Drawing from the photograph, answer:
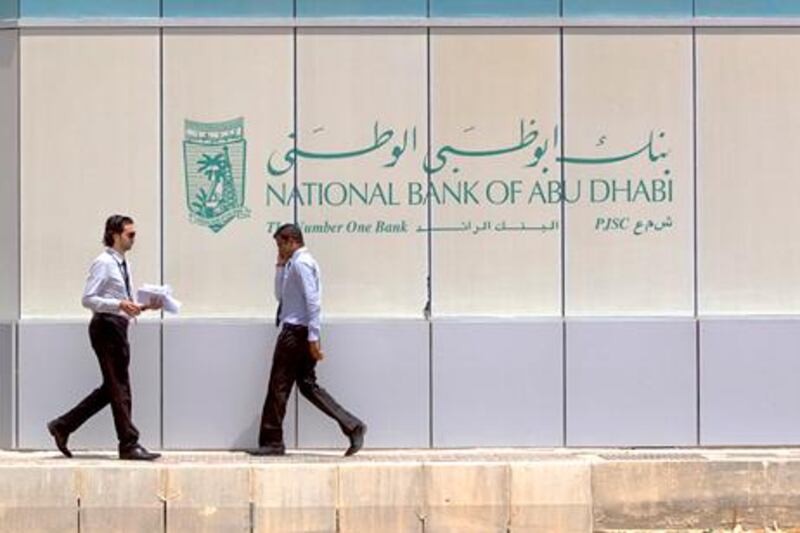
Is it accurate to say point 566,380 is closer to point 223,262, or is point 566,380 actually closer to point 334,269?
point 334,269

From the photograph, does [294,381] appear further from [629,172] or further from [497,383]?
[629,172]

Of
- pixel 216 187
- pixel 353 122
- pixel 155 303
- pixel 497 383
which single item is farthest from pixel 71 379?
pixel 497 383

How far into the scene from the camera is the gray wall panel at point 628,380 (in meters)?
12.8

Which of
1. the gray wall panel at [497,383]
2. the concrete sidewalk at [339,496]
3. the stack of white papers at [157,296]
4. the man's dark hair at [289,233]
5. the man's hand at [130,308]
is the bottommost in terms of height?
the concrete sidewalk at [339,496]

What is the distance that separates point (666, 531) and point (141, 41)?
19.8ft

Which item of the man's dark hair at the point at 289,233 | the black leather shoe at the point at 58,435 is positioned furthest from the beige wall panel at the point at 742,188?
the black leather shoe at the point at 58,435

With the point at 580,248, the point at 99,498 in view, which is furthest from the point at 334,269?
the point at 99,498

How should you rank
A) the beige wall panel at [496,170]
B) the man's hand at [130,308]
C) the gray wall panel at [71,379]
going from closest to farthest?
the man's hand at [130,308]
the gray wall panel at [71,379]
the beige wall panel at [496,170]

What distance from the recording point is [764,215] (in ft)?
42.5

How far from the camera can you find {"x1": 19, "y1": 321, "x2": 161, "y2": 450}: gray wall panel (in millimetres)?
12656

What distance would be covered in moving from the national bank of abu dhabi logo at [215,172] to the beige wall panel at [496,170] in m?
1.70

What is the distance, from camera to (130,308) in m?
11.5

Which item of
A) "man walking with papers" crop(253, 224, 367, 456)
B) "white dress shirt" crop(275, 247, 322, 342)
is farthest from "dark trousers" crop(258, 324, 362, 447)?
"white dress shirt" crop(275, 247, 322, 342)

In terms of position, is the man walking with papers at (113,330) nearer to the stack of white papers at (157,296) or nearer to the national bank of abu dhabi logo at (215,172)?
the stack of white papers at (157,296)
